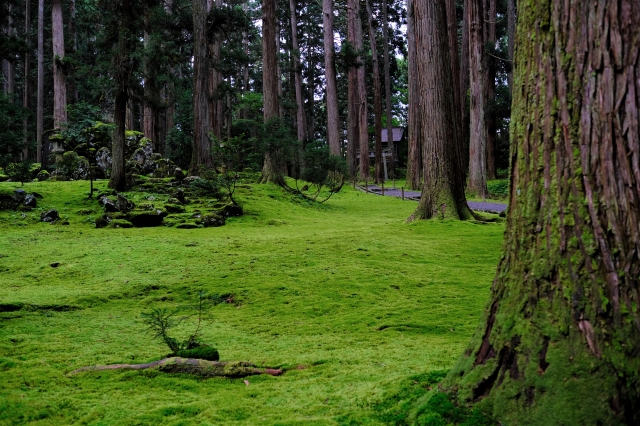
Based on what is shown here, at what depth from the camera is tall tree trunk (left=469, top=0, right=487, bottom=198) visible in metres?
16.8

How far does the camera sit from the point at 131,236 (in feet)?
31.0

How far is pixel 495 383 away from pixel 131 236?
8260 millimetres

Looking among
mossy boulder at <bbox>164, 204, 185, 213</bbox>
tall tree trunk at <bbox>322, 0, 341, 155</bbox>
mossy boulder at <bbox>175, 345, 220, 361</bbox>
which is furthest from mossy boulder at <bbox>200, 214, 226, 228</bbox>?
tall tree trunk at <bbox>322, 0, 341, 155</bbox>

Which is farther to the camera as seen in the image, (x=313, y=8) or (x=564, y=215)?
(x=313, y=8)

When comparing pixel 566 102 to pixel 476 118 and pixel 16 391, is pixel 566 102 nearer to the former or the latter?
pixel 16 391

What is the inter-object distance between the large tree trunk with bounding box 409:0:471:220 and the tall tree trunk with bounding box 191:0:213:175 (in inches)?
311

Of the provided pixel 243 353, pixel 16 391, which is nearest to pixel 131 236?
pixel 243 353

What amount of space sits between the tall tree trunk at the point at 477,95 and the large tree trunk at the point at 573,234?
15.5 meters

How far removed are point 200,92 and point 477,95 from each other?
28.6 feet

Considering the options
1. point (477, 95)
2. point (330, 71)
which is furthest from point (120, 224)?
point (330, 71)

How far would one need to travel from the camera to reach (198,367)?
324cm

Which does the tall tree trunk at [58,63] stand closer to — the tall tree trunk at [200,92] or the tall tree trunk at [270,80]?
the tall tree trunk at [200,92]

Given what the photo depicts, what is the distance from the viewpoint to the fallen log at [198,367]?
10.6ft

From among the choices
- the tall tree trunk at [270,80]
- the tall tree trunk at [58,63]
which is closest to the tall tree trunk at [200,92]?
the tall tree trunk at [270,80]
